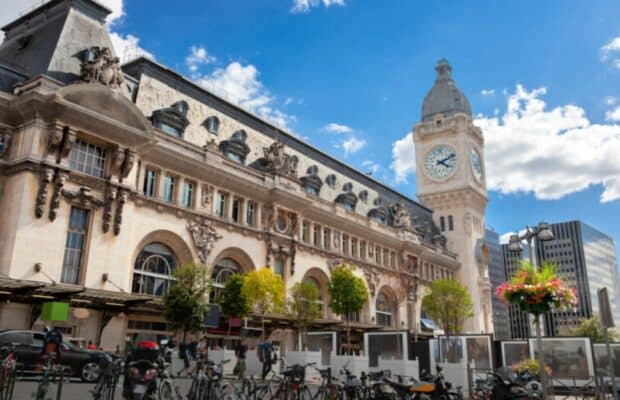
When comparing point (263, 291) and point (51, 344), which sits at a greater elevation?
point (263, 291)

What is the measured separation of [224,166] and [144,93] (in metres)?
7.85

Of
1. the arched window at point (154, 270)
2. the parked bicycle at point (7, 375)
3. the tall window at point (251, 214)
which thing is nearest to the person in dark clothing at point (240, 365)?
the arched window at point (154, 270)

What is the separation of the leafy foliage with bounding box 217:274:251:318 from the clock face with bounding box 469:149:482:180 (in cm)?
5249

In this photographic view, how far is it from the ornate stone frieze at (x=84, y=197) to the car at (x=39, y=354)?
1133cm

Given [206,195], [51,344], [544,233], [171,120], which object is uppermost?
[171,120]

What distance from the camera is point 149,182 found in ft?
119

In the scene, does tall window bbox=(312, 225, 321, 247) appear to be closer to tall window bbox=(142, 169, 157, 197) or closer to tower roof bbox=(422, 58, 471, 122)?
tall window bbox=(142, 169, 157, 197)

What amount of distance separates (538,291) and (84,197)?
974 inches

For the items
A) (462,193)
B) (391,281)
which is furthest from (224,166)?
(462,193)

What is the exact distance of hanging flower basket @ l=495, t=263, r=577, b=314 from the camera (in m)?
19.0

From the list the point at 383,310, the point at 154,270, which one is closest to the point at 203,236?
the point at 154,270

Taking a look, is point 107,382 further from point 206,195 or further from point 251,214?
point 251,214

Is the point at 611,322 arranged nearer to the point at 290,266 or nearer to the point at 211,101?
the point at 290,266

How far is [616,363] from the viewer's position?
93.4 feet
